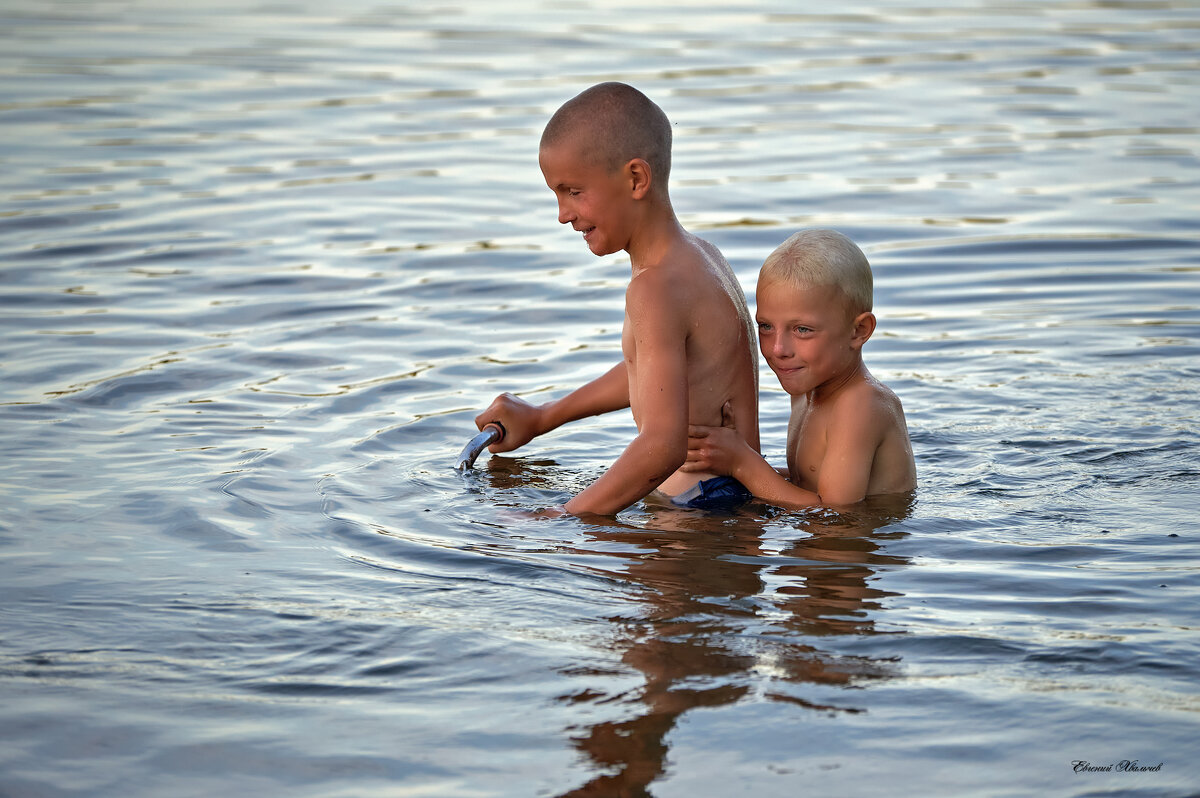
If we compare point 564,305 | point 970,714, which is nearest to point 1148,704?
point 970,714

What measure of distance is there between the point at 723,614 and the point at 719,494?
1.08 meters

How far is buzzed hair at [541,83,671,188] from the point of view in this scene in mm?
4922

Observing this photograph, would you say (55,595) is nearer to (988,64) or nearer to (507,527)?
(507,527)

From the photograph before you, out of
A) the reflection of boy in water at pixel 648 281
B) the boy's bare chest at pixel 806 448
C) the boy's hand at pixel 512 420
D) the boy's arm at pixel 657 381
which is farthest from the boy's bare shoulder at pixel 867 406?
the boy's hand at pixel 512 420

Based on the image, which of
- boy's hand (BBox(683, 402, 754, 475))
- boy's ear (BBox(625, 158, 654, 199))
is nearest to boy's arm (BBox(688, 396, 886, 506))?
boy's hand (BBox(683, 402, 754, 475))

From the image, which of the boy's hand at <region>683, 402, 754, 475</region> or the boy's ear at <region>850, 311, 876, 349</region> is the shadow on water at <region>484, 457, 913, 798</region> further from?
the boy's ear at <region>850, 311, 876, 349</region>

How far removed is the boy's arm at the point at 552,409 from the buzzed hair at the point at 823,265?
105 centimetres

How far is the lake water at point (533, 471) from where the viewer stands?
3.52 metres

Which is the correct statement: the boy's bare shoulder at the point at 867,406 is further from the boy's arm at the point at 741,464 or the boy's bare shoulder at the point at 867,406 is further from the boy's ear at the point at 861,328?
the boy's arm at the point at 741,464

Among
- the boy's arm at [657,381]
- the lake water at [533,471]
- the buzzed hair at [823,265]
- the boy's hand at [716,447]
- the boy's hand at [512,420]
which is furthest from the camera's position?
the boy's hand at [512,420]

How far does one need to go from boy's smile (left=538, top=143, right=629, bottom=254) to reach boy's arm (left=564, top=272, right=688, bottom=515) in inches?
7.9

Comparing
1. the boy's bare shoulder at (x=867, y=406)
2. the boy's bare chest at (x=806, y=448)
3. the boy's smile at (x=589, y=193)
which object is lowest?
the boy's bare chest at (x=806, y=448)

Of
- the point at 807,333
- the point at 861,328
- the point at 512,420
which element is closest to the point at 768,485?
the point at 807,333

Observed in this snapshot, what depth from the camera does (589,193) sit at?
4.96 meters
